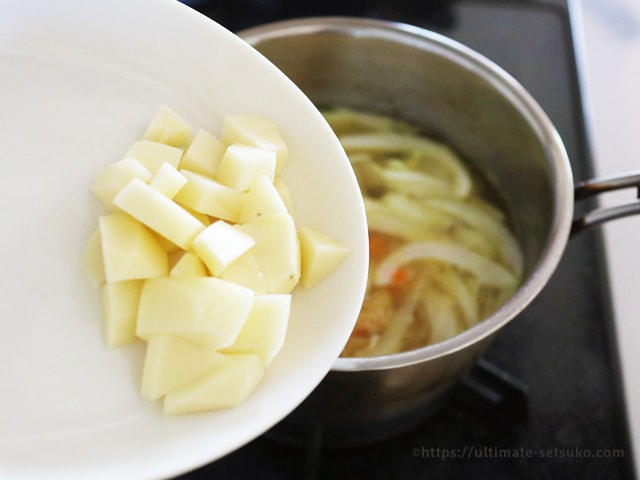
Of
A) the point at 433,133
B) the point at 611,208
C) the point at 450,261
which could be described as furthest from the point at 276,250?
the point at 433,133

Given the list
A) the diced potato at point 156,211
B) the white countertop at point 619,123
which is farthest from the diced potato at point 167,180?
the white countertop at point 619,123

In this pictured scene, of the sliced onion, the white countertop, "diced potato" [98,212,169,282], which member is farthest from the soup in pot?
"diced potato" [98,212,169,282]

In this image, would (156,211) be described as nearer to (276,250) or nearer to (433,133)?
(276,250)

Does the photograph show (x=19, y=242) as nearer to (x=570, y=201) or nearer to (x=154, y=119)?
(x=154, y=119)

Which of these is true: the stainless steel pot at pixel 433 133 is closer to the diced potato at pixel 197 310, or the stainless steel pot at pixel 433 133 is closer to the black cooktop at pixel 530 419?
the black cooktop at pixel 530 419

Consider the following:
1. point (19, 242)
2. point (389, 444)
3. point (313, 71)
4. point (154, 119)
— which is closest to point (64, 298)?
point (19, 242)
